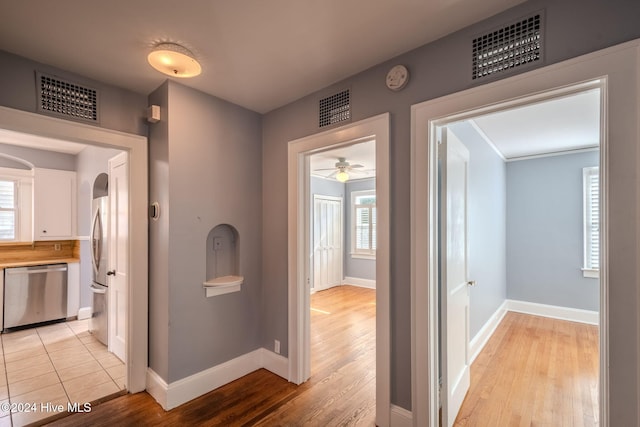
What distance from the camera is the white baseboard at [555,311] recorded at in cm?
427

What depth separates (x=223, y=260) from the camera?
109 inches

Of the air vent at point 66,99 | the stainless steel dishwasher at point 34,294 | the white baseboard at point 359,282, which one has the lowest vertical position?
the white baseboard at point 359,282

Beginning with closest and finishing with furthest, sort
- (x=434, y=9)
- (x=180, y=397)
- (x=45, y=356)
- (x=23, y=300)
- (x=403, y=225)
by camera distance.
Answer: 1. (x=434, y=9)
2. (x=403, y=225)
3. (x=180, y=397)
4. (x=45, y=356)
5. (x=23, y=300)

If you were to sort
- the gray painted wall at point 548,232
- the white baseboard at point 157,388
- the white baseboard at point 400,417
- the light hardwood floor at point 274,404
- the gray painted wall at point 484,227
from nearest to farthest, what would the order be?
1. the white baseboard at point 400,417
2. the light hardwood floor at point 274,404
3. the white baseboard at point 157,388
4. the gray painted wall at point 484,227
5. the gray painted wall at point 548,232

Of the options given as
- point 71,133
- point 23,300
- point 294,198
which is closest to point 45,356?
point 23,300

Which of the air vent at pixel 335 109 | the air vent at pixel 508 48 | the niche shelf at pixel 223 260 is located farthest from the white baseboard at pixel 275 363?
the air vent at pixel 508 48

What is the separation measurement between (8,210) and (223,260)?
4022mm

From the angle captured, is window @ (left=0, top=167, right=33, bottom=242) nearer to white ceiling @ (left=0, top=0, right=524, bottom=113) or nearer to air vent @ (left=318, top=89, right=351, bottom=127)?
white ceiling @ (left=0, top=0, right=524, bottom=113)

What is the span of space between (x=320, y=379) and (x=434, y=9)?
2.93 m

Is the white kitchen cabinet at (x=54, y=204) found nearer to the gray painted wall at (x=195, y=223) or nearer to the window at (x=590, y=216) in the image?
the gray painted wall at (x=195, y=223)

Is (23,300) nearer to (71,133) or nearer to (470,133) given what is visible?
(71,133)

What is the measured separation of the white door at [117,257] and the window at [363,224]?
496 centimetres

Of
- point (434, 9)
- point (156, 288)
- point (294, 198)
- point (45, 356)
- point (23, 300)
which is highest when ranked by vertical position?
point (434, 9)

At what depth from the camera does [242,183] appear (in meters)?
2.77
